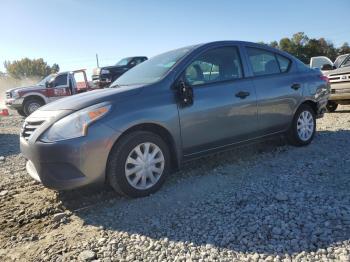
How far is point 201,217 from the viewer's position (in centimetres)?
343

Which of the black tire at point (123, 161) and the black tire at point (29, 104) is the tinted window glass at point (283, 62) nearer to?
the black tire at point (123, 161)

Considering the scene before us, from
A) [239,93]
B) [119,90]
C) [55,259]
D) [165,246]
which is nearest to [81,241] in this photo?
[55,259]

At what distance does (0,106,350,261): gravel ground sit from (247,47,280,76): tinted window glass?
52.0 inches

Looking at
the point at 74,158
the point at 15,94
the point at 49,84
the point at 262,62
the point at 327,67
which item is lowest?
the point at 74,158

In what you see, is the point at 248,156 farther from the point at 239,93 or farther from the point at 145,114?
the point at 145,114

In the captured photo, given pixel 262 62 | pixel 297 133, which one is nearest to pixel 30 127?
pixel 262 62

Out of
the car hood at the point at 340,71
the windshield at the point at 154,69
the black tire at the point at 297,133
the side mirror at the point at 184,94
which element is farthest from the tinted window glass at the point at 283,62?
the car hood at the point at 340,71

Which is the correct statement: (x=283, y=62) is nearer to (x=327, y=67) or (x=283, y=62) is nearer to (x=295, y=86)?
(x=295, y=86)

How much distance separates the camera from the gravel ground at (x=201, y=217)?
287 cm

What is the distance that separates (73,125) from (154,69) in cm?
151

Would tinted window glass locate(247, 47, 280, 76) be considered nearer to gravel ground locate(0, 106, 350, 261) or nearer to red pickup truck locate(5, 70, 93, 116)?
gravel ground locate(0, 106, 350, 261)

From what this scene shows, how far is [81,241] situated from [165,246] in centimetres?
76

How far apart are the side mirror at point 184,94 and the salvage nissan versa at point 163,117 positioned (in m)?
0.01

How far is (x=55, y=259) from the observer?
114 inches
